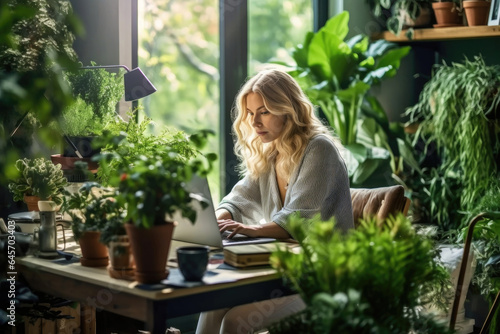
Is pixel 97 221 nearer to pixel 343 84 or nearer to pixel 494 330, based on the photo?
pixel 494 330

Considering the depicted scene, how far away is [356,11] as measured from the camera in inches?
198

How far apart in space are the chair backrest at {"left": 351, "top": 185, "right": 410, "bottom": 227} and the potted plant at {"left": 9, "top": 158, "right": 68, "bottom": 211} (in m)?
1.23

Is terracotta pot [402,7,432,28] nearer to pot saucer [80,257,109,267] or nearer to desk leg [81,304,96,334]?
desk leg [81,304,96,334]

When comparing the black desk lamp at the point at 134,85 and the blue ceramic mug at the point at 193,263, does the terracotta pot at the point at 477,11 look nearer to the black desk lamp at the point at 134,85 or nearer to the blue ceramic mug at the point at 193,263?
the black desk lamp at the point at 134,85

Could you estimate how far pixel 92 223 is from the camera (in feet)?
7.55

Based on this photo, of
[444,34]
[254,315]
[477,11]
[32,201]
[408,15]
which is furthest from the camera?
[408,15]

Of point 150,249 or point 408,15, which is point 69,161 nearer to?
point 150,249

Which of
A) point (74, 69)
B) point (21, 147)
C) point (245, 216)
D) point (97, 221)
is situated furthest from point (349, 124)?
point (74, 69)

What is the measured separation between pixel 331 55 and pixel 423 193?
1049 millimetres

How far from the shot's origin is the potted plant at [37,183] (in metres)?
2.89

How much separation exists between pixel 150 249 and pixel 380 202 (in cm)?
146

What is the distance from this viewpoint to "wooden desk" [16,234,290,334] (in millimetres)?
2054

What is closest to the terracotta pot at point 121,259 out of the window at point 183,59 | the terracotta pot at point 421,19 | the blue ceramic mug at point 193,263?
the blue ceramic mug at point 193,263

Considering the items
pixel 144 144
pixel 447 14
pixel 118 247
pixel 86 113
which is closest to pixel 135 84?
pixel 86 113
